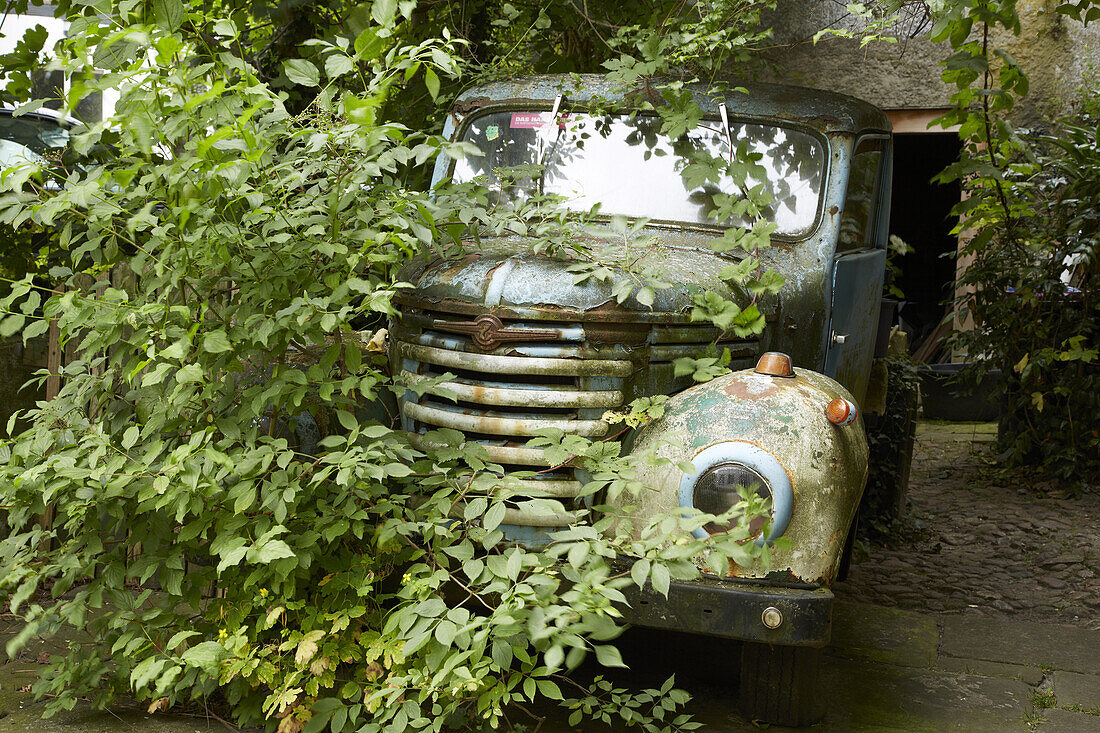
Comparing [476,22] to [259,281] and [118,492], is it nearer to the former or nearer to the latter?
[259,281]

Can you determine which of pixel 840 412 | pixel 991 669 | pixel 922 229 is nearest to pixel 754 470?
pixel 840 412

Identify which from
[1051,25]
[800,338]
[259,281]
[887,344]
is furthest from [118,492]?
[1051,25]

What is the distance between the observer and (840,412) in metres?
2.94

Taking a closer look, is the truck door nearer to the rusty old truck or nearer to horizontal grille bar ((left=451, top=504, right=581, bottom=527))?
the rusty old truck

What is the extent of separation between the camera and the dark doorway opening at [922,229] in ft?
41.3

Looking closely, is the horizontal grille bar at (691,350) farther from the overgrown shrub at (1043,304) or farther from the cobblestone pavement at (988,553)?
the overgrown shrub at (1043,304)

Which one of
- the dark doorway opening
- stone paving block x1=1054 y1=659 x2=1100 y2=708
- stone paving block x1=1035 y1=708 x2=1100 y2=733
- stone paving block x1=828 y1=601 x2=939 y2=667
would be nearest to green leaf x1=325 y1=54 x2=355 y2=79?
stone paving block x1=828 y1=601 x2=939 y2=667

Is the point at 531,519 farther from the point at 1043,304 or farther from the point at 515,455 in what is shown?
the point at 1043,304

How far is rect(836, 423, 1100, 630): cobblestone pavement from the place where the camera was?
15.9ft

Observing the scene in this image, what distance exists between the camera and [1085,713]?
351 centimetres

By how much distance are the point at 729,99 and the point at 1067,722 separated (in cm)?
267

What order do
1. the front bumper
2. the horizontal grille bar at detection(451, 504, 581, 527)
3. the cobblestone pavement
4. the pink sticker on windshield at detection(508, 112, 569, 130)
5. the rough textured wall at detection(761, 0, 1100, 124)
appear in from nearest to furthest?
the front bumper
the horizontal grille bar at detection(451, 504, 581, 527)
the pink sticker on windshield at detection(508, 112, 569, 130)
the cobblestone pavement
the rough textured wall at detection(761, 0, 1100, 124)

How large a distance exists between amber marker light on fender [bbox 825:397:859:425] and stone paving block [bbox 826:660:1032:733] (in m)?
1.13

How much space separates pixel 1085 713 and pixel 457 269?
108 inches
